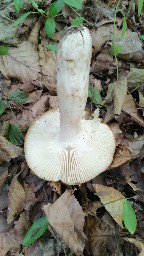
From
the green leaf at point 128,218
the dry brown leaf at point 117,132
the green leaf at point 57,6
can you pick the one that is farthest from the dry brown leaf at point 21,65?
the green leaf at point 128,218

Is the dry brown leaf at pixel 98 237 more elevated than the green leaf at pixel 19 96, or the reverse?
the green leaf at pixel 19 96

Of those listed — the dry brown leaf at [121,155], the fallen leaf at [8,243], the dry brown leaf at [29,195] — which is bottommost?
the fallen leaf at [8,243]

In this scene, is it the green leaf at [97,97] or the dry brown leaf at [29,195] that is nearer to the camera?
the dry brown leaf at [29,195]

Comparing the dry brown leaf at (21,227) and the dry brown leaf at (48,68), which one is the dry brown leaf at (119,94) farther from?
the dry brown leaf at (21,227)

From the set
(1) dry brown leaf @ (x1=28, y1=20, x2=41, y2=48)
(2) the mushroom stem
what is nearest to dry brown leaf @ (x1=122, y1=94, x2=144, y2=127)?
(2) the mushroom stem

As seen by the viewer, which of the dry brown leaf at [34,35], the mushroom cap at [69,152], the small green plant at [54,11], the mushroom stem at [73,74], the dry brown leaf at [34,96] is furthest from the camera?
the dry brown leaf at [34,35]

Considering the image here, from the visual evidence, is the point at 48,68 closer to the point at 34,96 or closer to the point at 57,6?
the point at 34,96

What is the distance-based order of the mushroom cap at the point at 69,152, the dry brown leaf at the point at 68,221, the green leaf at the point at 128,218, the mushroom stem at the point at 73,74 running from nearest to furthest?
the mushroom stem at the point at 73,74, the green leaf at the point at 128,218, the dry brown leaf at the point at 68,221, the mushroom cap at the point at 69,152

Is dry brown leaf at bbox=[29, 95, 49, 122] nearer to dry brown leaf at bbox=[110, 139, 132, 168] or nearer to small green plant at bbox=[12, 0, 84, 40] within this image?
small green plant at bbox=[12, 0, 84, 40]
